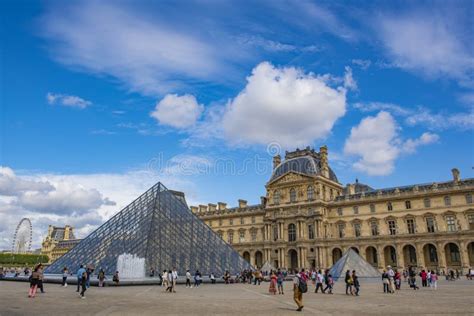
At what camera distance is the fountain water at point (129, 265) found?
25297 millimetres

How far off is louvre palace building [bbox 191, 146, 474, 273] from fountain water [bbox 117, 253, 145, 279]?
30432 mm

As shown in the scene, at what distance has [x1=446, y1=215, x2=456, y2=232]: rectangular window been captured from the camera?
4450cm

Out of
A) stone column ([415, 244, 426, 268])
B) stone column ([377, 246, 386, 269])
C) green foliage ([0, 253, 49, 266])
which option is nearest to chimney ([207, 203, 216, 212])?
stone column ([377, 246, 386, 269])

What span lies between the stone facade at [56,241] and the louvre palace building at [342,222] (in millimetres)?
66286

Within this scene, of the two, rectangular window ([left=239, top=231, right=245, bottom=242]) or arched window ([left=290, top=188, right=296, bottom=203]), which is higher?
arched window ([left=290, top=188, right=296, bottom=203])

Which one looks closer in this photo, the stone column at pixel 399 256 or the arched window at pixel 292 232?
the stone column at pixel 399 256

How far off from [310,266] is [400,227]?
38.8 feet

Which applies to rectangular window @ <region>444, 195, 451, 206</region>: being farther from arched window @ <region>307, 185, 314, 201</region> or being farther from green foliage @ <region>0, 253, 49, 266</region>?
green foliage @ <region>0, 253, 49, 266</region>

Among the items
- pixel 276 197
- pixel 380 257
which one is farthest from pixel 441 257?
pixel 276 197

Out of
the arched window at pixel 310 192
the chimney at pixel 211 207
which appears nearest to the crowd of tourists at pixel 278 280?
the arched window at pixel 310 192

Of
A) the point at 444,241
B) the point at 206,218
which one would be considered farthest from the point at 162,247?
the point at 206,218

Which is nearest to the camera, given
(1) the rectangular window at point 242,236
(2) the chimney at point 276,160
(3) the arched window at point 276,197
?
(3) the arched window at point 276,197

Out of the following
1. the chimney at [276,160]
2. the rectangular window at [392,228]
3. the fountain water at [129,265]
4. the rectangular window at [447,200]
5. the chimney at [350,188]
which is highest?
the chimney at [276,160]

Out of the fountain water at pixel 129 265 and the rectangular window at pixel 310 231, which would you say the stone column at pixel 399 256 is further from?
the fountain water at pixel 129 265
